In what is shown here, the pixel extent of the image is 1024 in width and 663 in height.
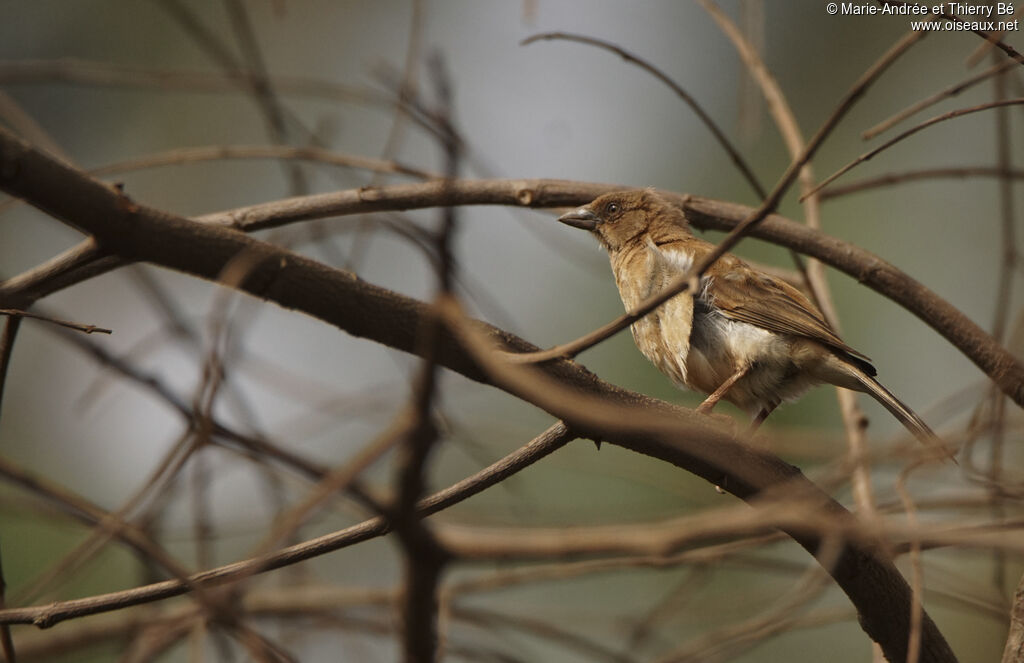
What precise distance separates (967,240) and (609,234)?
5138 mm

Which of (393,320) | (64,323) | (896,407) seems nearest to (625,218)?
(896,407)

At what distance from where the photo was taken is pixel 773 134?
28.1 feet

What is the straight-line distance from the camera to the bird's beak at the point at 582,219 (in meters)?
5.26

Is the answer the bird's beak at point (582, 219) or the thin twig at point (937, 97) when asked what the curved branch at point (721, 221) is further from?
the bird's beak at point (582, 219)

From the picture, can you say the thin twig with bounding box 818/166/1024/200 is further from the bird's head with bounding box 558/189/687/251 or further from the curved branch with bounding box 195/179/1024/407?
the bird's head with bounding box 558/189/687/251

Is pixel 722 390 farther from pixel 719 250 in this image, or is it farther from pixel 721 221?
→ pixel 719 250

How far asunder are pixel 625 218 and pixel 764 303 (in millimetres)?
1141

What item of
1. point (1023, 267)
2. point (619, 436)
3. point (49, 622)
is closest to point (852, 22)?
point (1023, 267)

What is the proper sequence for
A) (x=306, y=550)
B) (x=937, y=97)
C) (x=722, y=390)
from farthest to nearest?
(x=722, y=390), (x=937, y=97), (x=306, y=550)

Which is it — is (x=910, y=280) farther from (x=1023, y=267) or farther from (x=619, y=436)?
(x=619, y=436)

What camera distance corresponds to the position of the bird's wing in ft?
13.6

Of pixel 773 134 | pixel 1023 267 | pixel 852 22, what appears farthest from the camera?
pixel 852 22

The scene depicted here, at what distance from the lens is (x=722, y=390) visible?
4250mm

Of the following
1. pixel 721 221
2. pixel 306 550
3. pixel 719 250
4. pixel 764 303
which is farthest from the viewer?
pixel 764 303
